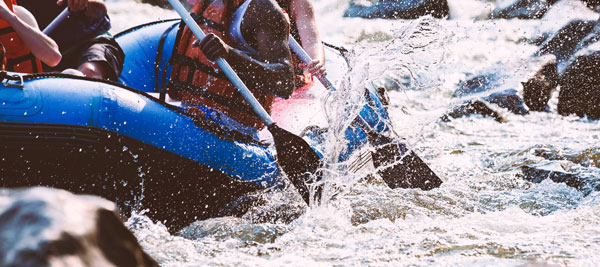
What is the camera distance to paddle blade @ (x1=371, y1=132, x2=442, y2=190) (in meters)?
4.38

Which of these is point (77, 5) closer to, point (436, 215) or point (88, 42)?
point (88, 42)

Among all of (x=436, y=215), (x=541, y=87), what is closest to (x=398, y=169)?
(x=436, y=215)

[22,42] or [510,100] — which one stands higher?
[510,100]

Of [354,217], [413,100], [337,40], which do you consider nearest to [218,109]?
[354,217]

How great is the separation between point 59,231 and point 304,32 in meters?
3.99

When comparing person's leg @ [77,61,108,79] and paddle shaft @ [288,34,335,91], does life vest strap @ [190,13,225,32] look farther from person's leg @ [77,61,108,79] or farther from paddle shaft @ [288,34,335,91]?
paddle shaft @ [288,34,335,91]

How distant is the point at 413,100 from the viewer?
28.1ft

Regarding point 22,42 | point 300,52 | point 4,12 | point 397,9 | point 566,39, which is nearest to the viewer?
point 4,12

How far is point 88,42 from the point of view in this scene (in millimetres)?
4246

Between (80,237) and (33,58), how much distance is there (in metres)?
3.04

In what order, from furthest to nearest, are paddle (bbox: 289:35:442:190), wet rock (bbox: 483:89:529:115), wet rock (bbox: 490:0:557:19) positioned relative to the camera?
wet rock (bbox: 490:0:557:19)
wet rock (bbox: 483:89:529:115)
paddle (bbox: 289:35:442:190)

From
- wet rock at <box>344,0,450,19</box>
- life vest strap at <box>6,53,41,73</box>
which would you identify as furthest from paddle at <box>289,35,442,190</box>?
wet rock at <box>344,0,450,19</box>

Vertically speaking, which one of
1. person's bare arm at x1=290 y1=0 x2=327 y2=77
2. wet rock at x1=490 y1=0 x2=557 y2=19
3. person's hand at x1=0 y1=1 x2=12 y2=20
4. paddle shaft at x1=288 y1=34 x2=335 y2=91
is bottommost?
person's hand at x1=0 y1=1 x2=12 y2=20

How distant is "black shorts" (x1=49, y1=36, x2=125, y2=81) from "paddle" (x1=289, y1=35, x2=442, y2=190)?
160 cm
